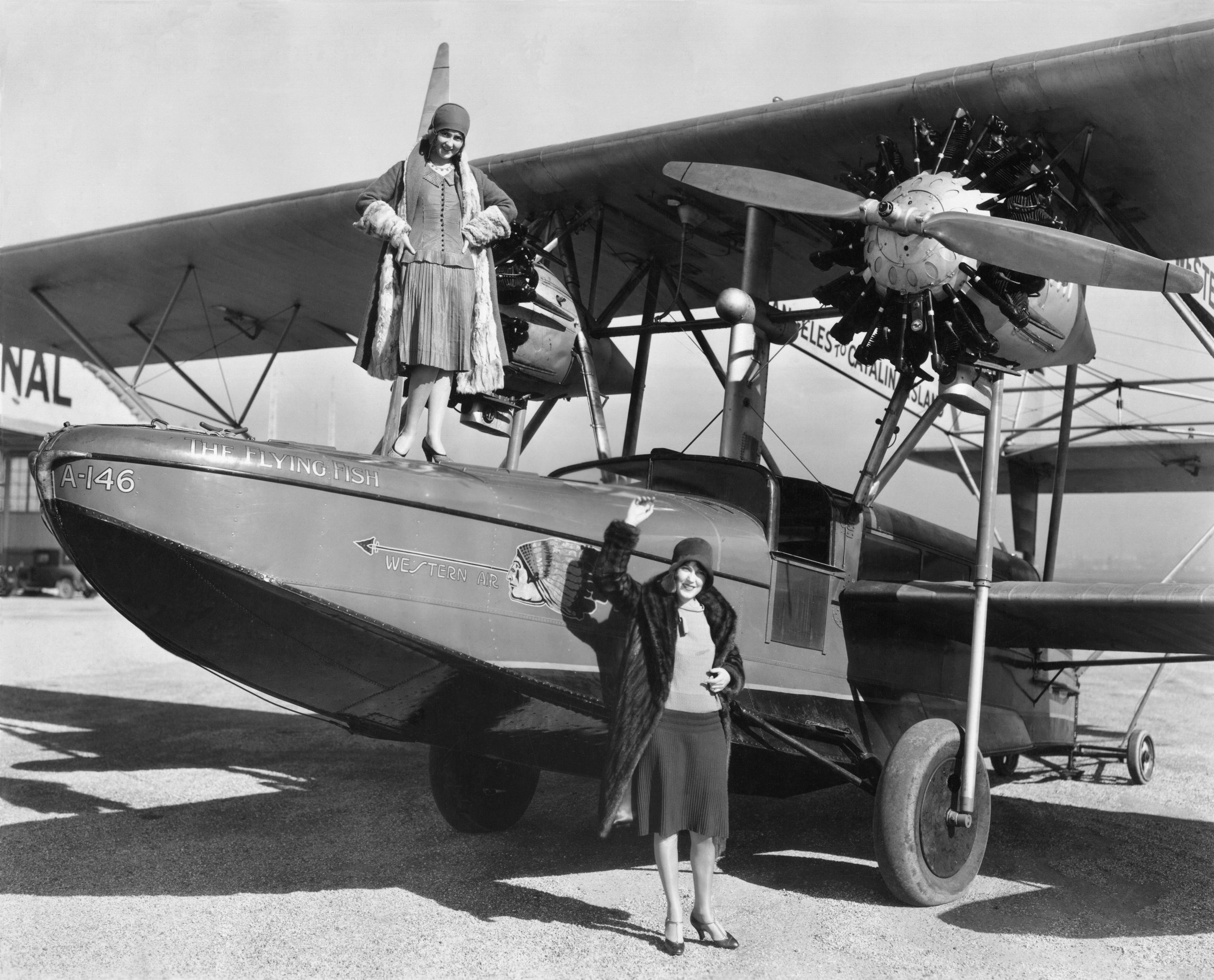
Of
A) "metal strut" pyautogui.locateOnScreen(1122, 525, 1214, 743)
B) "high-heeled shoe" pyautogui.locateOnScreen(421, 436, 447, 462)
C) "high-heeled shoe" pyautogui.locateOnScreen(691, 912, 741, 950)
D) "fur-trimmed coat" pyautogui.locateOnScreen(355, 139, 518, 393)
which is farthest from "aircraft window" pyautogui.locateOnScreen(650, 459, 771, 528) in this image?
"metal strut" pyautogui.locateOnScreen(1122, 525, 1214, 743)

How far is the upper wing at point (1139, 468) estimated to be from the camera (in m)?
12.9

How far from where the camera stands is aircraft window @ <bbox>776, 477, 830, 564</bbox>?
596cm

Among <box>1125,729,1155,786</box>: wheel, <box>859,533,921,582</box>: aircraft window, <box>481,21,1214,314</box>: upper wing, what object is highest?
<box>481,21,1214,314</box>: upper wing

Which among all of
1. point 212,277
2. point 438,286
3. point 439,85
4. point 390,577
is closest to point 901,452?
point 438,286

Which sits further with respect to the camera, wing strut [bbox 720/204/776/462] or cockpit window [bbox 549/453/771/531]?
wing strut [bbox 720/204/776/462]

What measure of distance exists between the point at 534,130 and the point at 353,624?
16.5 ft

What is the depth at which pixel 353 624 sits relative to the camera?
426 cm

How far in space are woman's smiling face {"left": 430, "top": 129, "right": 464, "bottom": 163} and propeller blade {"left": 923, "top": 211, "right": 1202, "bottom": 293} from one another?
8.23ft

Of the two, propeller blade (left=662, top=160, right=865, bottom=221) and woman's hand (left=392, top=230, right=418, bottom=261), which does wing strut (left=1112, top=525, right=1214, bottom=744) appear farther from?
woman's hand (left=392, top=230, right=418, bottom=261)

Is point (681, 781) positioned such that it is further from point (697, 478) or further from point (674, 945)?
point (697, 478)

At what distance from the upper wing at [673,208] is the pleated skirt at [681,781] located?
14.5ft

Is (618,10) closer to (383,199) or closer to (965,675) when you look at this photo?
(383,199)

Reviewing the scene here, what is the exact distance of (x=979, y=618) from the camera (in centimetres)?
545

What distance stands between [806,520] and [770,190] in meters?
1.96
